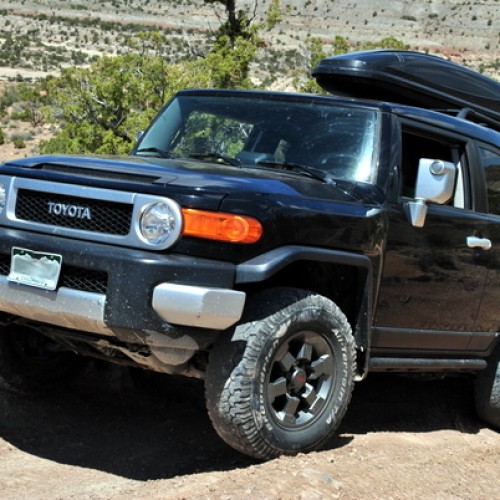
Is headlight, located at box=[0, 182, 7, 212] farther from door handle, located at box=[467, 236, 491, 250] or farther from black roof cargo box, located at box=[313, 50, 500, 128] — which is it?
black roof cargo box, located at box=[313, 50, 500, 128]

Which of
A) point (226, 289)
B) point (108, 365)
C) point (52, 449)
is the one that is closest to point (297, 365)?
point (226, 289)

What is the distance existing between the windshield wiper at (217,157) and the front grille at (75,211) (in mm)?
1106

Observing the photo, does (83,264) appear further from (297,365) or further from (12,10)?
(12,10)

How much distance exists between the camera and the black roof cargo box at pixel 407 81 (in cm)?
639

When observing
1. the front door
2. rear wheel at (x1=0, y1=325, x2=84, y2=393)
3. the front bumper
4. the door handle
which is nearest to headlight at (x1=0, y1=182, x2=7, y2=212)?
the front bumper

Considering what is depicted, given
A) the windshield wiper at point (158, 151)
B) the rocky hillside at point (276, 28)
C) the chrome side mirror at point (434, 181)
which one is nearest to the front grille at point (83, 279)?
the windshield wiper at point (158, 151)

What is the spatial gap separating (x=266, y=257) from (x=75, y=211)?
96 centimetres

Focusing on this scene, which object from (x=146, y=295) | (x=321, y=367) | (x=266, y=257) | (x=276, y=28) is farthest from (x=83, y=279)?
(x=276, y=28)

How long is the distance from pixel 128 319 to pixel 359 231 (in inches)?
53.3

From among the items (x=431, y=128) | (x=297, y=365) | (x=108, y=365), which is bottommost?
(x=108, y=365)

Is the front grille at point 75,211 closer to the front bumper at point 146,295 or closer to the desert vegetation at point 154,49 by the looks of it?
the front bumper at point 146,295

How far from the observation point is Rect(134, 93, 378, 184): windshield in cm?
502

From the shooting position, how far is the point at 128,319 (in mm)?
3930

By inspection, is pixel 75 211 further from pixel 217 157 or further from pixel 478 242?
pixel 478 242
